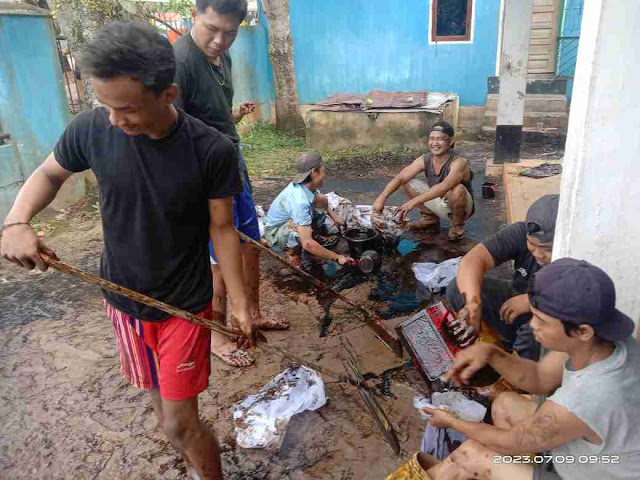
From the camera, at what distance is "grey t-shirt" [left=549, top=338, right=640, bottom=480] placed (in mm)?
1804

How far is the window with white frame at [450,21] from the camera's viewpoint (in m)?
11.9

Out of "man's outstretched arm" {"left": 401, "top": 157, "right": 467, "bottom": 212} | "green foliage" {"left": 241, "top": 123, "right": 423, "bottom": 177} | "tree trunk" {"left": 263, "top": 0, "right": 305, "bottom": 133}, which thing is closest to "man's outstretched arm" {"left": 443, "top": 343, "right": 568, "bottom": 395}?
"man's outstretched arm" {"left": 401, "top": 157, "right": 467, "bottom": 212}

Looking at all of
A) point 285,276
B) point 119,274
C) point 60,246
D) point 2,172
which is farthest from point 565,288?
point 2,172

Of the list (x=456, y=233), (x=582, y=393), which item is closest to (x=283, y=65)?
(x=456, y=233)

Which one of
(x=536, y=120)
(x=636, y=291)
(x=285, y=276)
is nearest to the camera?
(x=636, y=291)

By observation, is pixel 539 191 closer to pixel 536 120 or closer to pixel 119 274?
pixel 119 274

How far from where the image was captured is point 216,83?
3.51m

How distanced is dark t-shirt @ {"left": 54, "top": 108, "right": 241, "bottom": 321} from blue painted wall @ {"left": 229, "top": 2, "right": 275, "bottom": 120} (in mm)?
10538

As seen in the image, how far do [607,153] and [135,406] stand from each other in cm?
315

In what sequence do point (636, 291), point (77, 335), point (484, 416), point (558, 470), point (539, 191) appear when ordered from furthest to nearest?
point (539, 191) < point (77, 335) < point (484, 416) < point (636, 291) < point (558, 470)

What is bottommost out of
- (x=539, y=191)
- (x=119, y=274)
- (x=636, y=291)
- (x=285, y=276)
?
(x=285, y=276)

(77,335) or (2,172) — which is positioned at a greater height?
(2,172)

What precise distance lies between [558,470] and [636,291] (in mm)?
885

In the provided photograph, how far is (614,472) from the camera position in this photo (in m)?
1.88
